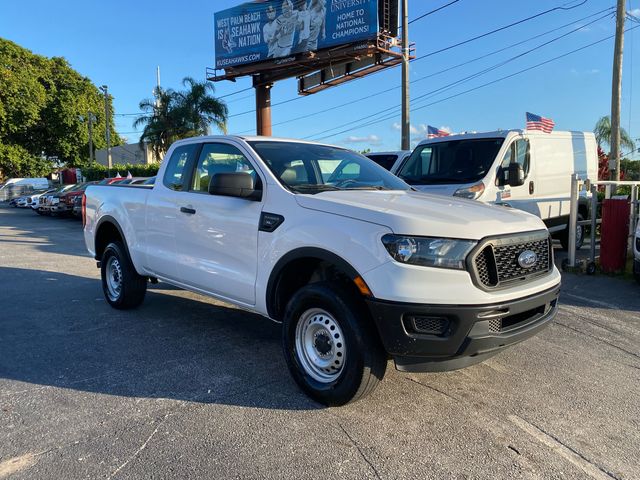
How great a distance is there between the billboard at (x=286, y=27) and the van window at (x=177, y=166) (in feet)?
69.5

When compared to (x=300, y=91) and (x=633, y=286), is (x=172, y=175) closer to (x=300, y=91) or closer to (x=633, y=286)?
(x=633, y=286)

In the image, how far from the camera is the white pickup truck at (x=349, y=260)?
310cm

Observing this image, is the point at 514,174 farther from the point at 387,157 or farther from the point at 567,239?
the point at 387,157

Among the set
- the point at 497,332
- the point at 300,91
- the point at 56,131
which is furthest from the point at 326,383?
the point at 56,131

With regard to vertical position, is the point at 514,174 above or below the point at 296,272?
above

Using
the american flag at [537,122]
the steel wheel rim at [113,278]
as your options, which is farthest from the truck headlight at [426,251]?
the american flag at [537,122]

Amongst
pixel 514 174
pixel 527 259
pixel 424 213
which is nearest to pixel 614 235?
pixel 514 174

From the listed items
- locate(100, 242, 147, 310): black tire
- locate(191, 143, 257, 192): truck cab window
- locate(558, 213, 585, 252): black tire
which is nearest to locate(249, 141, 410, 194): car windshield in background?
locate(191, 143, 257, 192): truck cab window

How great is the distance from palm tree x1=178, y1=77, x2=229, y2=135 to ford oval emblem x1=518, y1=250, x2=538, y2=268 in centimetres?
3504

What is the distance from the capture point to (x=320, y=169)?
4.52 meters

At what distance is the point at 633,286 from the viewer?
7547 mm

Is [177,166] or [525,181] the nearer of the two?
[177,166]

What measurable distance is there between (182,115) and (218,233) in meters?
35.0

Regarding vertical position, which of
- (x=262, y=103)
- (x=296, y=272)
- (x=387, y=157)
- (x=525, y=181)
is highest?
(x=262, y=103)
